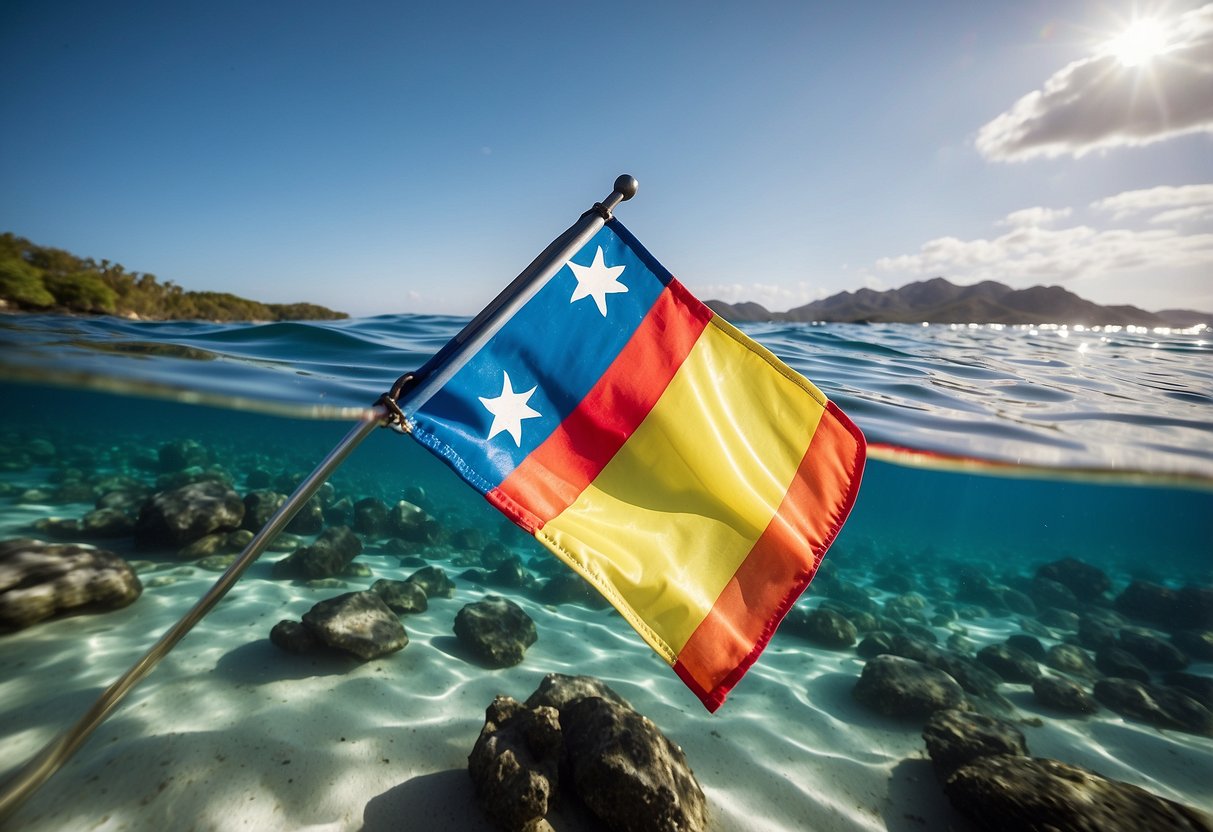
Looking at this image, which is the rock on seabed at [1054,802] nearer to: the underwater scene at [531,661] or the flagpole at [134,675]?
the underwater scene at [531,661]

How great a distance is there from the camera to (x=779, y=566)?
264 centimetres

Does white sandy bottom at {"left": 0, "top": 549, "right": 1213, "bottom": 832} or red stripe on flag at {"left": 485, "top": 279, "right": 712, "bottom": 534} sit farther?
white sandy bottom at {"left": 0, "top": 549, "right": 1213, "bottom": 832}

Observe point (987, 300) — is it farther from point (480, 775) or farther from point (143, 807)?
point (143, 807)

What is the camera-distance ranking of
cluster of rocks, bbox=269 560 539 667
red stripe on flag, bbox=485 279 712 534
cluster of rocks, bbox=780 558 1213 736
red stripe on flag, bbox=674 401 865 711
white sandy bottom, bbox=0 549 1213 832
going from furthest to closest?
cluster of rocks, bbox=780 558 1213 736 < cluster of rocks, bbox=269 560 539 667 < white sandy bottom, bbox=0 549 1213 832 < red stripe on flag, bbox=485 279 712 534 < red stripe on flag, bbox=674 401 865 711

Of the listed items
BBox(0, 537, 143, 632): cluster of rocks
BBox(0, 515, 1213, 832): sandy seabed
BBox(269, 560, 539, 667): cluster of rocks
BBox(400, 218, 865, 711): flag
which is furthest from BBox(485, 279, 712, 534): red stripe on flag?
BBox(0, 537, 143, 632): cluster of rocks

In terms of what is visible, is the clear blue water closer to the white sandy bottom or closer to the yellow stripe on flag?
the white sandy bottom

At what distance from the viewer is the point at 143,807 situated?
335cm

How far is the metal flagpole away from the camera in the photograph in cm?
174

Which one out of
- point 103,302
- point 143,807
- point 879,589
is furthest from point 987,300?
point 103,302

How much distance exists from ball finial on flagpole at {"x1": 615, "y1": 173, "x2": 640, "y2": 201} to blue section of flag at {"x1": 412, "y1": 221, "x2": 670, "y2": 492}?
192mm

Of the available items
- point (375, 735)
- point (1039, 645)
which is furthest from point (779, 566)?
point (1039, 645)

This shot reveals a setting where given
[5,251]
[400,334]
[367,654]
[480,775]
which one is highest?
[5,251]

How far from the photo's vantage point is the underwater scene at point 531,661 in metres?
3.72

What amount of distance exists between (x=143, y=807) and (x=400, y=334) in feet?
36.5
